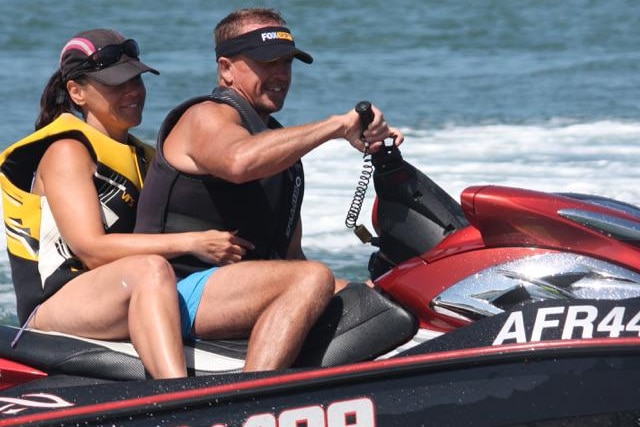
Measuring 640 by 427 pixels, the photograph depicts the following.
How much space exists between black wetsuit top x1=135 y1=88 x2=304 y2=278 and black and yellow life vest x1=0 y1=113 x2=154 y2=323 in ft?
0.61

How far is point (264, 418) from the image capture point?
306 cm

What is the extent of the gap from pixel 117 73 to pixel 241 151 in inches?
28.4

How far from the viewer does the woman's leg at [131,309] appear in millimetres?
3227

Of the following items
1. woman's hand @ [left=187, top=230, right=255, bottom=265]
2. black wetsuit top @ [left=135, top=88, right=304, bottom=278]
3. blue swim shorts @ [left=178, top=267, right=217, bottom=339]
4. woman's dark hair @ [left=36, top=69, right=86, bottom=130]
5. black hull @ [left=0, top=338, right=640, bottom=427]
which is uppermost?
woman's dark hair @ [left=36, top=69, right=86, bottom=130]

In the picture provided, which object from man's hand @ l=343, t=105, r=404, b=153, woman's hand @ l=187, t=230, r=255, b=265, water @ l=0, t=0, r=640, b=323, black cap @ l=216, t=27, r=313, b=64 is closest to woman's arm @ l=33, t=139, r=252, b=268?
woman's hand @ l=187, t=230, r=255, b=265

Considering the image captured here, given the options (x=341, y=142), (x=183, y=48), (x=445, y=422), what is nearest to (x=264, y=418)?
(x=445, y=422)

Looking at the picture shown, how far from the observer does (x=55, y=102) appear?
395cm

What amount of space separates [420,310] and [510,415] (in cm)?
39

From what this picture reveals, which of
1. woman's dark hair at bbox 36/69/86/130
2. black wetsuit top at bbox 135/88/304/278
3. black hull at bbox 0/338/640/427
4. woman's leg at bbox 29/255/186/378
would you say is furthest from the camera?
woman's dark hair at bbox 36/69/86/130

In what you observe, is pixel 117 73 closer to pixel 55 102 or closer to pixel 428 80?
pixel 55 102

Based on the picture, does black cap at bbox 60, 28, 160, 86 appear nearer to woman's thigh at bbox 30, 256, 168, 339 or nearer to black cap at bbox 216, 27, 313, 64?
black cap at bbox 216, 27, 313, 64

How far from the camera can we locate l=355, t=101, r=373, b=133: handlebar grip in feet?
10.7

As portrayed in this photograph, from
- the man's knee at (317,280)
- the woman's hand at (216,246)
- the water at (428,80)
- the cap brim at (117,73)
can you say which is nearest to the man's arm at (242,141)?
the woman's hand at (216,246)

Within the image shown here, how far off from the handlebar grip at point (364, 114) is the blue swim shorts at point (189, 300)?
57 cm
